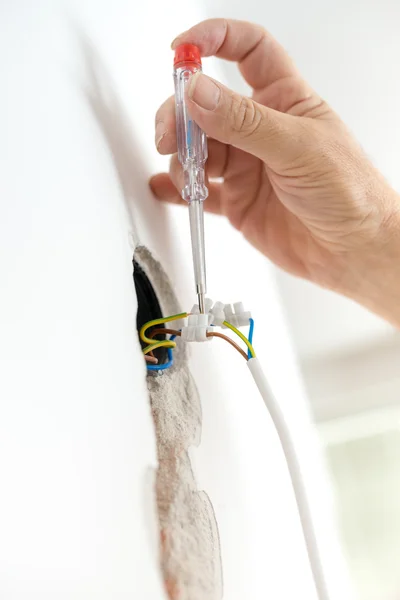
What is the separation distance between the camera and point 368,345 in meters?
1.35

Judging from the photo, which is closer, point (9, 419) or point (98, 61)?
point (9, 419)

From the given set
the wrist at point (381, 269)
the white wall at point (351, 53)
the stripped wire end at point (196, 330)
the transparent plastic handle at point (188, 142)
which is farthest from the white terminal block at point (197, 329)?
the white wall at point (351, 53)

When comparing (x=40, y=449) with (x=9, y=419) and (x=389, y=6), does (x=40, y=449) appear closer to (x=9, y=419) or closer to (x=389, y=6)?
(x=9, y=419)

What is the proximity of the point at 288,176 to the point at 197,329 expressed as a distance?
0.26 meters

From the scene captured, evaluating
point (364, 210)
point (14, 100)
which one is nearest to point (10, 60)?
point (14, 100)

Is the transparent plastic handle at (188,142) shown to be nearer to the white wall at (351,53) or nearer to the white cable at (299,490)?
the white cable at (299,490)

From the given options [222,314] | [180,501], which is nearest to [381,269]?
[222,314]

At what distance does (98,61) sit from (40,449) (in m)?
0.42

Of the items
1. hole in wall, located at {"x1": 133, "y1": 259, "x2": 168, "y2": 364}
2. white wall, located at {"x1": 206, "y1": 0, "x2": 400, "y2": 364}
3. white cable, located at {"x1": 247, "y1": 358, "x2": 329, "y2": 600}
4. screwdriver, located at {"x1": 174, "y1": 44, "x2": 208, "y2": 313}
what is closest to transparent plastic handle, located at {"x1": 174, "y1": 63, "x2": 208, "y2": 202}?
screwdriver, located at {"x1": 174, "y1": 44, "x2": 208, "y2": 313}

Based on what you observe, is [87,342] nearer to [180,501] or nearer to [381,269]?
[180,501]

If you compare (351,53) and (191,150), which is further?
(351,53)

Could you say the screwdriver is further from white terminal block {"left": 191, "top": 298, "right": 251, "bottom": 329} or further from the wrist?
the wrist

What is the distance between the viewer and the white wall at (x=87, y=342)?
0.29 metres

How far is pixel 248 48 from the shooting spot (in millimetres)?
754
